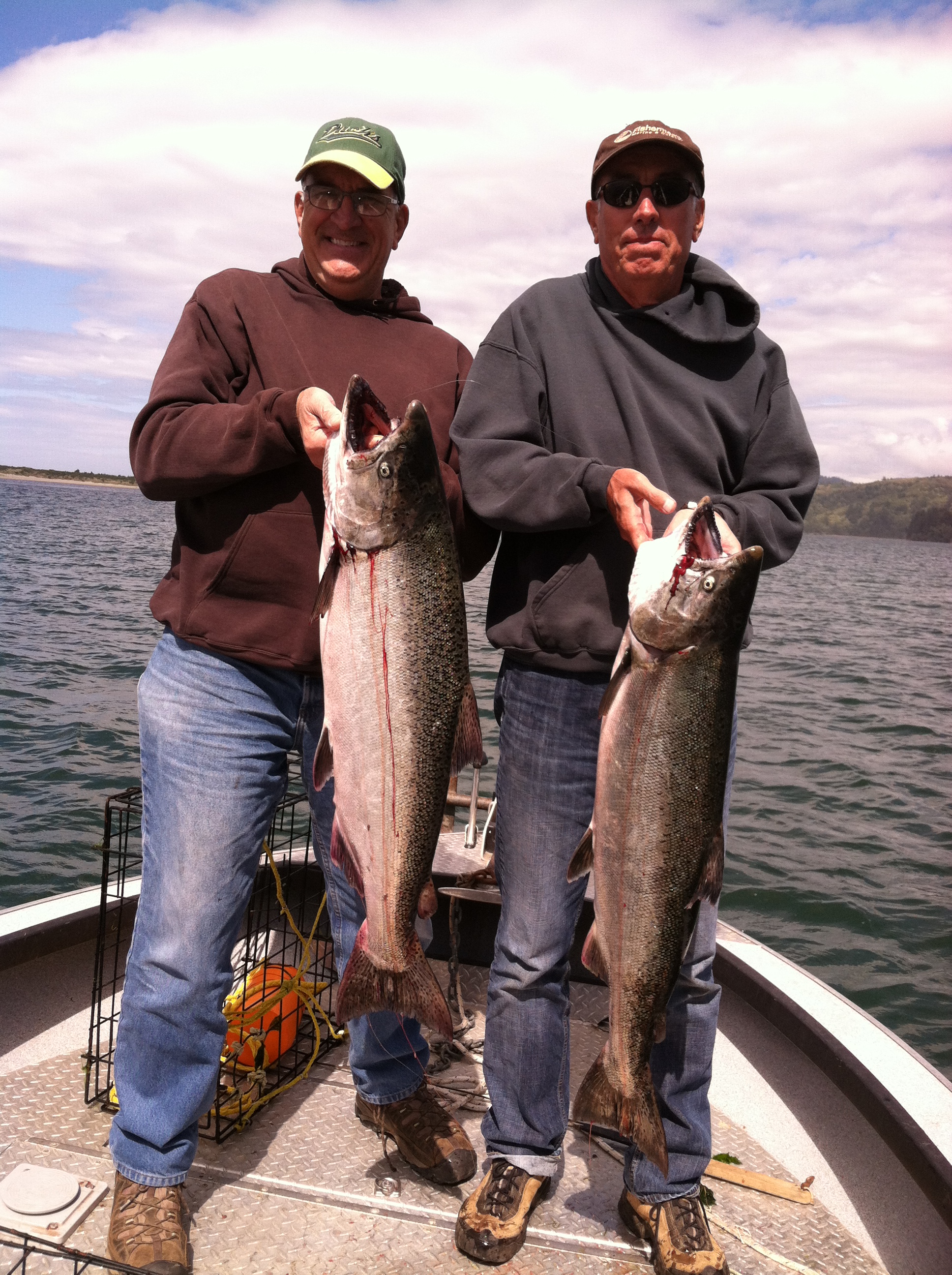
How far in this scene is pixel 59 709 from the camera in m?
17.4

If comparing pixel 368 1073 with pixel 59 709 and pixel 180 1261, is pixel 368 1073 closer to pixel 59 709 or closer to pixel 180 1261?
pixel 180 1261

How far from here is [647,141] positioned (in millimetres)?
3242

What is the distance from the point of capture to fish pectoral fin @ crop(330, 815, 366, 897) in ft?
9.94

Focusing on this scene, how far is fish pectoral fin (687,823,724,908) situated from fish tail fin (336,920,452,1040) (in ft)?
2.81

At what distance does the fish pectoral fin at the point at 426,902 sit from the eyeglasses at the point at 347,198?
2.32m

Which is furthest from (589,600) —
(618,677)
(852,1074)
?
(852,1074)

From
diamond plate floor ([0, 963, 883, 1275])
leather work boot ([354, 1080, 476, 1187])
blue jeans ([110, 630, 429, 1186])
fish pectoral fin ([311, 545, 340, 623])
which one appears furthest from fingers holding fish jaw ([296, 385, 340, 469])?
diamond plate floor ([0, 963, 883, 1275])

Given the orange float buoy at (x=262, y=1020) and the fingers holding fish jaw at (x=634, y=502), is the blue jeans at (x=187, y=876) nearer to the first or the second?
the orange float buoy at (x=262, y=1020)

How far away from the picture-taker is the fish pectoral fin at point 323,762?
10.00ft

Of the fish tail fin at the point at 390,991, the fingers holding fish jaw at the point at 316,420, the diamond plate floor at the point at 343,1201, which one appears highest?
the fingers holding fish jaw at the point at 316,420

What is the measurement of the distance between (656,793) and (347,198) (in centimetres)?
230

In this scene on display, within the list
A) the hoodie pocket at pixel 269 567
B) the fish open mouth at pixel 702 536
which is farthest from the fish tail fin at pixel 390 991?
the fish open mouth at pixel 702 536

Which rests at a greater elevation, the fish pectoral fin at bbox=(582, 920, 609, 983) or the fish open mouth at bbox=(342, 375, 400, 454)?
the fish open mouth at bbox=(342, 375, 400, 454)

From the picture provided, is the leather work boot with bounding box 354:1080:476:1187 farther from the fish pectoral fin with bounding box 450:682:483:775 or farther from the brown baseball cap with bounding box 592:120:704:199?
the brown baseball cap with bounding box 592:120:704:199
